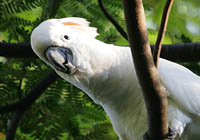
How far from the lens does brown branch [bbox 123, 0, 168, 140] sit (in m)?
1.84

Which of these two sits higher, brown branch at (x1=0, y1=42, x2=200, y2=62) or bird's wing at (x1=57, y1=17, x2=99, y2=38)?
bird's wing at (x1=57, y1=17, x2=99, y2=38)

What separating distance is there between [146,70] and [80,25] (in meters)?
1.18

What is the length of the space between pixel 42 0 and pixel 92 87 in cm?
84

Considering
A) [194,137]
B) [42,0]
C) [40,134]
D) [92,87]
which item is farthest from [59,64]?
[194,137]

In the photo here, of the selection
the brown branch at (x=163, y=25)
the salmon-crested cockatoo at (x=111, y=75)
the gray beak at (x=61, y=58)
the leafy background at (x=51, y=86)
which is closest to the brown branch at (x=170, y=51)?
the leafy background at (x=51, y=86)

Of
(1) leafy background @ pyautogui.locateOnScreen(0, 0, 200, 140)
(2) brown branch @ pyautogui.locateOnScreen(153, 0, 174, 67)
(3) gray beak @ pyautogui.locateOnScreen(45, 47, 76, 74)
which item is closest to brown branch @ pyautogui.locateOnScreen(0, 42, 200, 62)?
(1) leafy background @ pyautogui.locateOnScreen(0, 0, 200, 140)

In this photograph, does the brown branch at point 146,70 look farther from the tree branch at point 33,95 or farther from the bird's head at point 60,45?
the tree branch at point 33,95

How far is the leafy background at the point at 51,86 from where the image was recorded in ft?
10.5

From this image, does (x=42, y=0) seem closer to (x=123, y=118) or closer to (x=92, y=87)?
(x=92, y=87)

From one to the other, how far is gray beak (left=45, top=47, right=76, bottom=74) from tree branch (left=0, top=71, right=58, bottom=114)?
467mm

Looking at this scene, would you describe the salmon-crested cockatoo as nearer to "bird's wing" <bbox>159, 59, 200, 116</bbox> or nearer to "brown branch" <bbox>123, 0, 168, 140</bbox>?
"bird's wing" <bbox>159, 59, 200, 116</bbox>

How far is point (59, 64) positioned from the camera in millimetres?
2727

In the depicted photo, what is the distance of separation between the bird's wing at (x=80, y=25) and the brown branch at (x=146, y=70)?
3.64 ft

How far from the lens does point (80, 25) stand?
3.04 m
